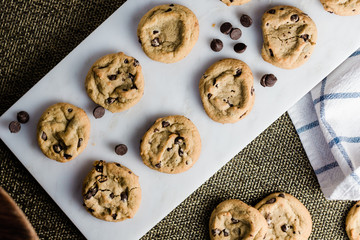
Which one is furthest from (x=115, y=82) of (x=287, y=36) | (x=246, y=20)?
(x=287, y=36)

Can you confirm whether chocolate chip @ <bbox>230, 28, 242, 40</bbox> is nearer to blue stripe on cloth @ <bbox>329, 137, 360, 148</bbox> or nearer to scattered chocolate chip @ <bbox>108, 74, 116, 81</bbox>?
scattered chocolate chip @ <bbox>108, 74, 116, 81</bbox>

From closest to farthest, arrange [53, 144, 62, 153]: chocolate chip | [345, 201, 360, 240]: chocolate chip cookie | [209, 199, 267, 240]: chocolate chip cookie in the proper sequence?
1. [53, 144, 62, 153]: chocolate chip
2. [209, 199, 267, 240]: chocolate chip cookie
3. [345, 201, 360, 240]: chocolate chip cookie

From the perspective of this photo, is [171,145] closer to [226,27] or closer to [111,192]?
[111,192]

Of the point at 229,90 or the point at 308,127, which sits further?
the point at 308,127

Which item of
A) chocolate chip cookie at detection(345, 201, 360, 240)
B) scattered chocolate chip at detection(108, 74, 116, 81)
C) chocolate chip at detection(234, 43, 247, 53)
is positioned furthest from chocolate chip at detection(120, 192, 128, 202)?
chocolate chip cookie at detection(345, 201, 360, 240)

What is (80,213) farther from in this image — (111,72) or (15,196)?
(111,72)

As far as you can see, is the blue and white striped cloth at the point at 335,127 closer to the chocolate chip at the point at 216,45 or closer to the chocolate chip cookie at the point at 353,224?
the chocolate chip cookie at the point at 353,224

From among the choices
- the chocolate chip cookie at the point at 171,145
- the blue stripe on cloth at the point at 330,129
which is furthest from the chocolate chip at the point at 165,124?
the blue stripe on cloth at the point at 330,129
